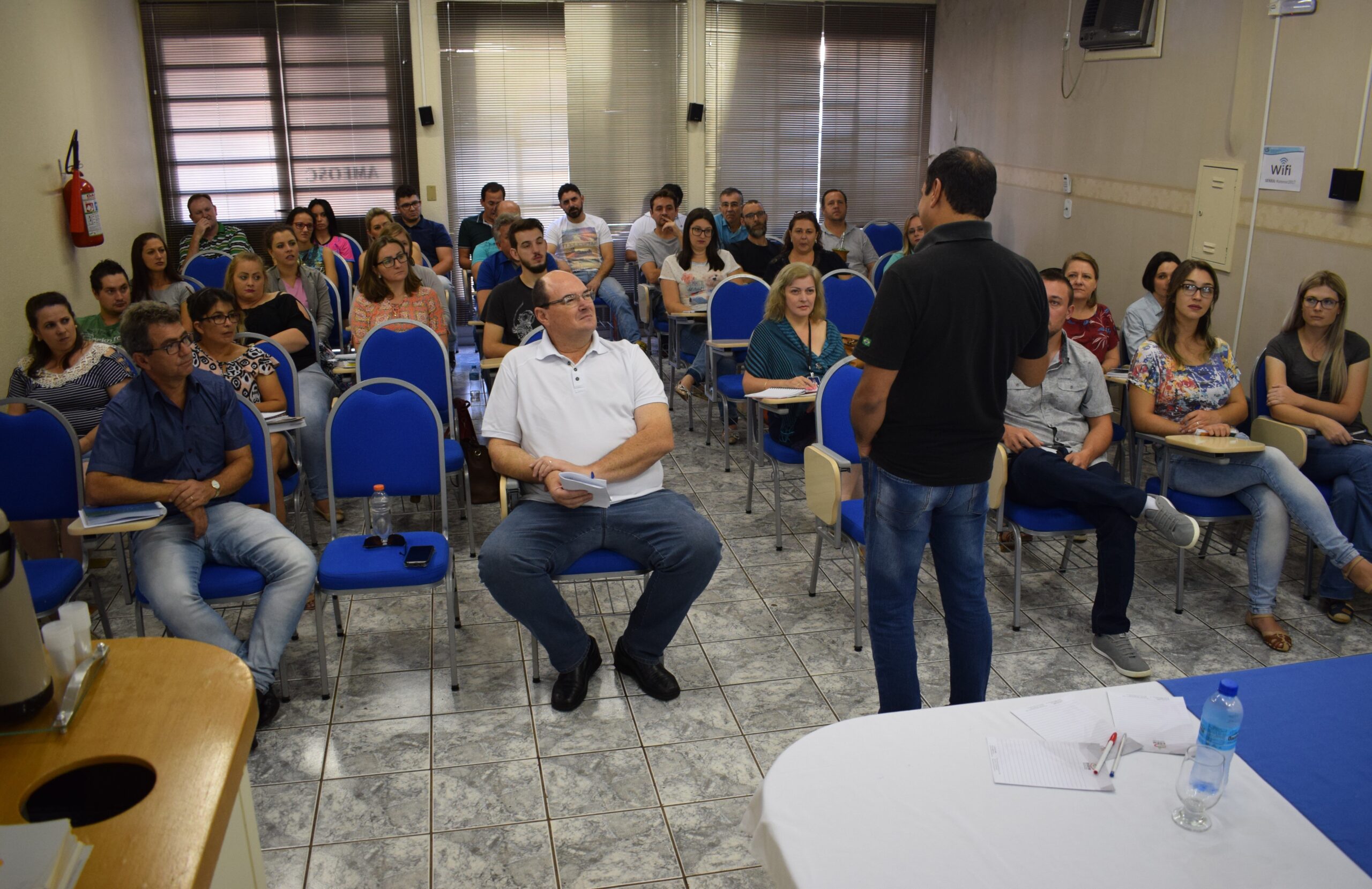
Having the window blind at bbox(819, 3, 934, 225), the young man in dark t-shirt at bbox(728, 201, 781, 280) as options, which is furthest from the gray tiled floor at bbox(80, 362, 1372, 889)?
the window blind at bbox(819, 3, 934, 225)

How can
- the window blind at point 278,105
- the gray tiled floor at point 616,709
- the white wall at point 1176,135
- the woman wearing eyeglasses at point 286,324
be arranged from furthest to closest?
the window blind at point 278,105 < the woman wearing eyeglasses at point 286,324 < the white wall at point 1176,135 < the gray tiled floor at point 616,709

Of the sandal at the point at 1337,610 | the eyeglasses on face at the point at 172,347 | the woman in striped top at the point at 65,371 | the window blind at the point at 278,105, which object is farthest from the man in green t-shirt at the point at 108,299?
the sandal at the point at 1337,610

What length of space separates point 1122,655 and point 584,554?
6.45ft

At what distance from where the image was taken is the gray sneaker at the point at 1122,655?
3623 millimetres

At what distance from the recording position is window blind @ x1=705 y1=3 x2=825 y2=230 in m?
9.56

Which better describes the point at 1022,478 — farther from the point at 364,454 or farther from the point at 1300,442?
the point at 364,454

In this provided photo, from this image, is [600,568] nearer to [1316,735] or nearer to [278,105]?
[1316,735]

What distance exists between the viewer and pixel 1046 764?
72.7 inches

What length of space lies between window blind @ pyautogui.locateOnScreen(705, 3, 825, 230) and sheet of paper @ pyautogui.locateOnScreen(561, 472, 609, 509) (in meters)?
7.03

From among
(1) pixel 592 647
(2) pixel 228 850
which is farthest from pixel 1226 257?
(2) pixel 228 850

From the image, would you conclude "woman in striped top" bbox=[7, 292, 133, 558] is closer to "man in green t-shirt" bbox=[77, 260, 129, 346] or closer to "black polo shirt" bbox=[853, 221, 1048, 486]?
"man in green t-shirt" bbox=[77, 260, 129, 346]

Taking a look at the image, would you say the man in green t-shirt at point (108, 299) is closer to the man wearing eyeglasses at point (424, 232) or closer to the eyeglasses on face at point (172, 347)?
the eyeglasses on face at point (172, 347)

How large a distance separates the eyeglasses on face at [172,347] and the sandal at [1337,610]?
441 cm

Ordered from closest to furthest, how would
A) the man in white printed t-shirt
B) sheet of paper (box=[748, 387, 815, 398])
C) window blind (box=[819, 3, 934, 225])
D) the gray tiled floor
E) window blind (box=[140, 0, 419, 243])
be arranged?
the gray tiled floor
sheet of paper (box=[748, 387, 815, 398])
the man in white printed t-shirt
window blind (box=[140, 0, 419, 243])
window blind (box=[819, 3, 934, 225])
